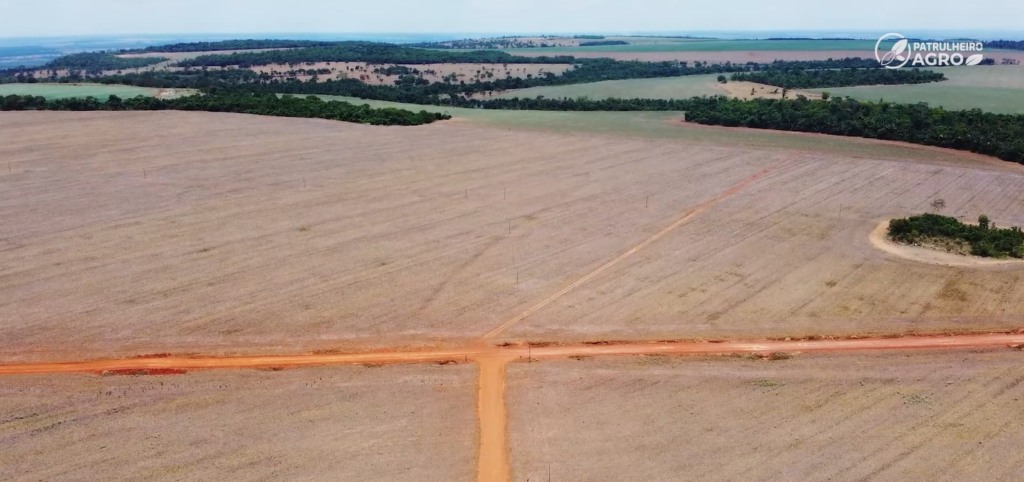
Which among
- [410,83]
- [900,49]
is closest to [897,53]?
[900,49]

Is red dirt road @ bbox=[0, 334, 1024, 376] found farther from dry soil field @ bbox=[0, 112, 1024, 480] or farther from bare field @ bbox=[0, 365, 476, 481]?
bare field @ bbox=[0, 365, 476, 481]

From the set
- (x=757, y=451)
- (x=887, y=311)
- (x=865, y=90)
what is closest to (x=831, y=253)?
(x=887, y=311)

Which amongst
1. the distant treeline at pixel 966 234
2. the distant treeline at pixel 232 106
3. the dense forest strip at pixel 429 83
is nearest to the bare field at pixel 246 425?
the distant treeline at pixel 966 234

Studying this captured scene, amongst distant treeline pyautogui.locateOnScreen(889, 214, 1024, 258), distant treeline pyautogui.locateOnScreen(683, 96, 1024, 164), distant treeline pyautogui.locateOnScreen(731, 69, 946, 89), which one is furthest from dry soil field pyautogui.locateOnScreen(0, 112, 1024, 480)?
distant treeline pyautogui.locateOnScreen(731, 69, 946, 89)

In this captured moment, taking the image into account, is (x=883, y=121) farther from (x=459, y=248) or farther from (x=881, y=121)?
(x=459, y=248)

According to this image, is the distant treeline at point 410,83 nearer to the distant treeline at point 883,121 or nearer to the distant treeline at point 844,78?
the distant treeline at point 844,78

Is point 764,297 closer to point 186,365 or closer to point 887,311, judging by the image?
point 887,311
